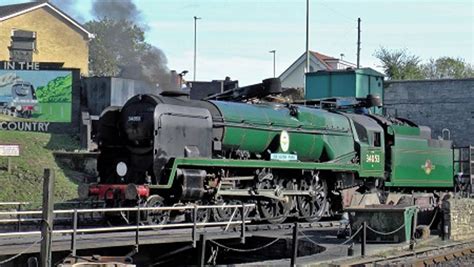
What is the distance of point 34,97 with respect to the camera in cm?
3606

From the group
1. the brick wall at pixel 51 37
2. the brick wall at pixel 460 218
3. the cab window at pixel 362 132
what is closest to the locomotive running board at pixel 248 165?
the cab window at pixel 362 132

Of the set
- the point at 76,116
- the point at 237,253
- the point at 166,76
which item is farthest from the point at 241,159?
the point at 166,76

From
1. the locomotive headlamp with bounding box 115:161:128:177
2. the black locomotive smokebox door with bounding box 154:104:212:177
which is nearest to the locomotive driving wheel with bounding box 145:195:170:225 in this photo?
the black locomotive smokebox door with bounding box 154:104:212:177

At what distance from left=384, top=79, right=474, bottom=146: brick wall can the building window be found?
25.7 meters

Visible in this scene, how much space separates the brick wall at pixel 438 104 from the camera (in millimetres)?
40469

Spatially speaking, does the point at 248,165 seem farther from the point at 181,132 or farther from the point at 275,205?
the point at 181,132

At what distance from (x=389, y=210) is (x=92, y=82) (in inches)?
938

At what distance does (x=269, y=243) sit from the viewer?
16.1 metres

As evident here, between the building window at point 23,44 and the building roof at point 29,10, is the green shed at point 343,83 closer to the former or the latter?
the building roof at point 29,10

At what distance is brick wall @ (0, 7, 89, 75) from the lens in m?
51.9

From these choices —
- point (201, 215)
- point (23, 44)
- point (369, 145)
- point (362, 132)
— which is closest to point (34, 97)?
point (23, 44)

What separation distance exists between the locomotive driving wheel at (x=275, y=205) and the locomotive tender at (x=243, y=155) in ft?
0.09

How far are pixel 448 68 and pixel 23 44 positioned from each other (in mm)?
48006

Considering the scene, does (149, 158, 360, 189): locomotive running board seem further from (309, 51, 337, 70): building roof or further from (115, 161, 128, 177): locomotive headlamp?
Result: (309, 51, 337, 70): building roof
